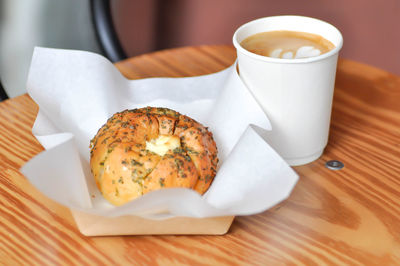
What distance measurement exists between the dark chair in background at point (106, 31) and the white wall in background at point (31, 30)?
69 cm

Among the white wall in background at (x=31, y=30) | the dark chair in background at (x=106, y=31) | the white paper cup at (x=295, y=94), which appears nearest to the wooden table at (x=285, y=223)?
the white paper cup at (x=295, y=94)

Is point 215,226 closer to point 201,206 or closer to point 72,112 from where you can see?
point 201,206

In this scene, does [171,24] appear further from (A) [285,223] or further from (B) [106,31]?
(A) [285,223]

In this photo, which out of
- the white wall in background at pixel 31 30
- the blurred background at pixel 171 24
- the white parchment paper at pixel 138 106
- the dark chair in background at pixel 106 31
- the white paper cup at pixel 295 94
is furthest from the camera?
the white wall in background at pixel 31 30

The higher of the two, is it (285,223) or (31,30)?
(285,223)

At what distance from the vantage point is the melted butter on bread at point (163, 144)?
0.73 m

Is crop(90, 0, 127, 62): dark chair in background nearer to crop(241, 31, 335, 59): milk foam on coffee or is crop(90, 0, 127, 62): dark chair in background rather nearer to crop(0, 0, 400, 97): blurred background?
crop(0, 0, 400, 97): blurred background

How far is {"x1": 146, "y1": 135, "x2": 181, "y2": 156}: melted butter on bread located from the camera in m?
0.73

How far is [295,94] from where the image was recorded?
2.64ft

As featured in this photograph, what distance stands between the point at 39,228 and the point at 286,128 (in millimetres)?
394

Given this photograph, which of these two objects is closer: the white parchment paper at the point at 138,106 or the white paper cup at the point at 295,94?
the white parchment paper at the point at 138,106

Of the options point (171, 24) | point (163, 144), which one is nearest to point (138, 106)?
point (163, 144)

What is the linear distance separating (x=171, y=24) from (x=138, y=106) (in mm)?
1269

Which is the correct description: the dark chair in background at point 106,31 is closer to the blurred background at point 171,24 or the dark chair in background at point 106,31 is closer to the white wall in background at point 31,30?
the blurred background at point 171,24
